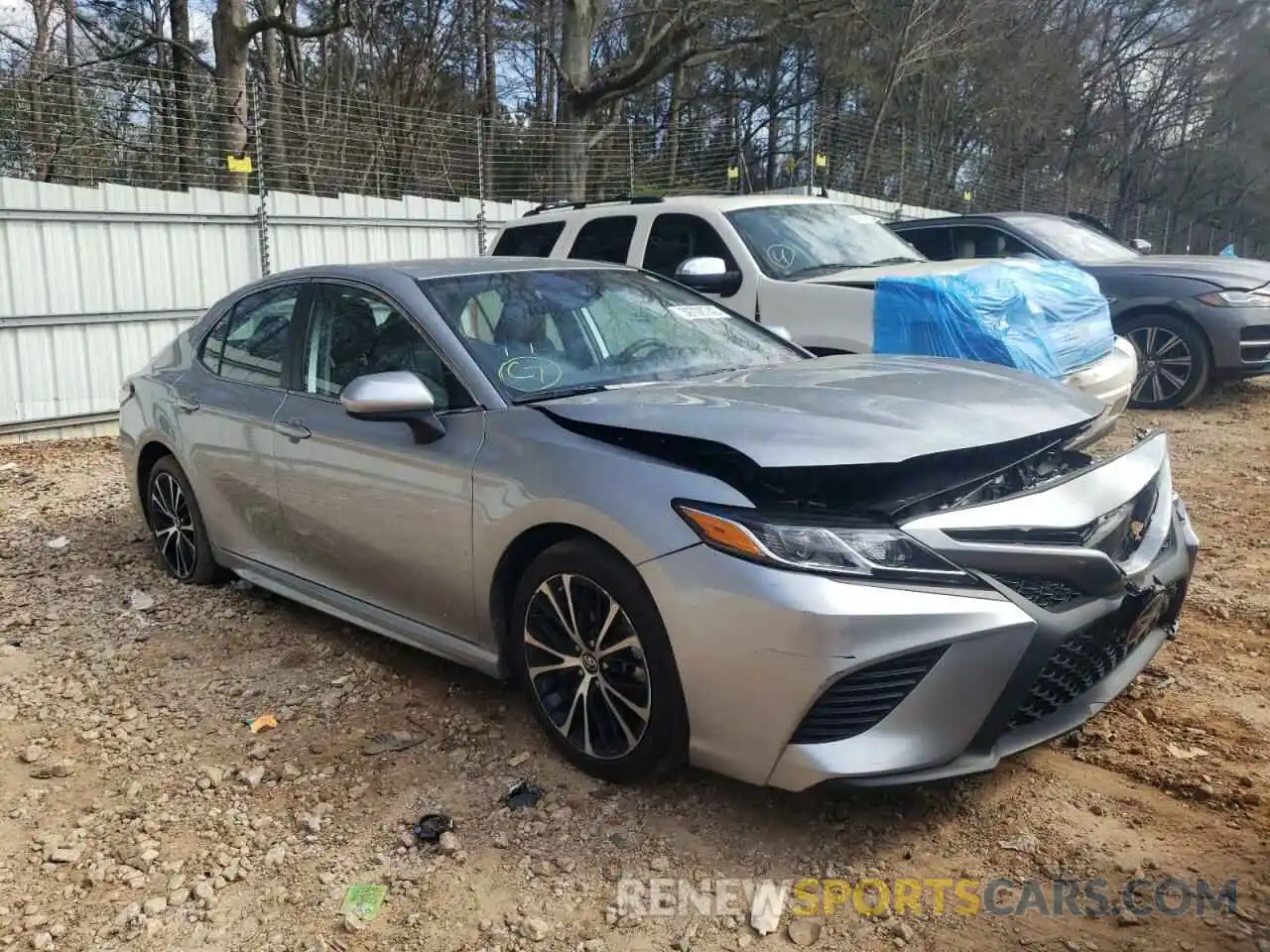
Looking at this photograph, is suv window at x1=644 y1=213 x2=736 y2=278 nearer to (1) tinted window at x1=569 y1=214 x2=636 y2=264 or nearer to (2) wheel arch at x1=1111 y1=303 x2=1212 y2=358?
(1) tinted window at x1=569 y1=214 x2=636 y2=264

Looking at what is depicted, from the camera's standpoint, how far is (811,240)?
7359 mm

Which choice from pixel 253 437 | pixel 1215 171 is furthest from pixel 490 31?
pixel 1215 171

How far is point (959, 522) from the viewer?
263cm

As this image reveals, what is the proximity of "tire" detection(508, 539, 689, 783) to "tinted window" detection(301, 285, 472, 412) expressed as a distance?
2.46 ft

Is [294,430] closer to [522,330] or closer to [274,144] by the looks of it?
[522,330]

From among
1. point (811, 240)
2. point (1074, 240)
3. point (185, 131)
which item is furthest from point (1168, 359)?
point (185, 131)

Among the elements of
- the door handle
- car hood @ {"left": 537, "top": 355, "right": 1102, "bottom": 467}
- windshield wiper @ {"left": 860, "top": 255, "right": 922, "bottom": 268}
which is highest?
windshield wiper @ {"left": 860, "top": 255, "right": 922, "bottom": 268}

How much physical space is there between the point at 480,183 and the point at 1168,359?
727 centimetres

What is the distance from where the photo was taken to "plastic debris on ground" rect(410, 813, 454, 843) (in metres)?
2.90

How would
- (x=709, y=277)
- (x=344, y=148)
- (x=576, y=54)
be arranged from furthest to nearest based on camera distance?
(x=576, y=54) → (x=344, y=148) → (x=709, y=277)

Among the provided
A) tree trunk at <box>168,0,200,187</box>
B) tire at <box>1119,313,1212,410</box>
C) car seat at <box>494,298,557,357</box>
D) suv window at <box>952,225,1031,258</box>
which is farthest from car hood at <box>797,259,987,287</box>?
tree trunk at <box>168,0,200,187</box>

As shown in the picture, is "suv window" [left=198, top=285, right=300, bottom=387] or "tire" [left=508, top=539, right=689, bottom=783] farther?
"suv window" [left=198, top=285, right=300, bottom=387]

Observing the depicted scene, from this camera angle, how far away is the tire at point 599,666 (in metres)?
2.80

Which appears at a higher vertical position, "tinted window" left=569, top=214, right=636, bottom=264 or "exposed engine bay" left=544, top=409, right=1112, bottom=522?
"tinted window" left=569, top=214, right=636, bottom=264
